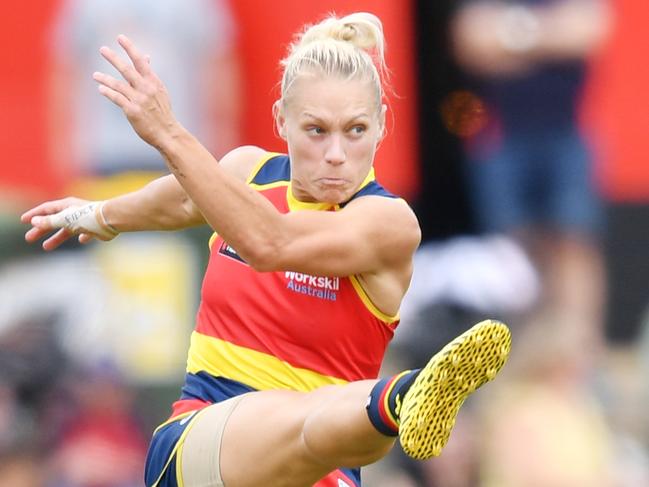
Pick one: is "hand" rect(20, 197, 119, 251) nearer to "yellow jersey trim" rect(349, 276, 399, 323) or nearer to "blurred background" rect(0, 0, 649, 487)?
"yellow jersey trim" rect(349, 276, 399, 323)

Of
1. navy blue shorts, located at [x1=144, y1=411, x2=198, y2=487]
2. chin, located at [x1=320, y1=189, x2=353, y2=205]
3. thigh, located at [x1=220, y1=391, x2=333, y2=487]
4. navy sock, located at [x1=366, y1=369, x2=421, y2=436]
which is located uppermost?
chin, located at [x1=320, y1=189, x2=353, y2=205]

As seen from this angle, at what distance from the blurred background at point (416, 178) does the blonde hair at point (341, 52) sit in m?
3.71

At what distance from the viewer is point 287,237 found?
4.76 m

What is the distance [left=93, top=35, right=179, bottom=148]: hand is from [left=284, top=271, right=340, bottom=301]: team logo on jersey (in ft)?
2.16

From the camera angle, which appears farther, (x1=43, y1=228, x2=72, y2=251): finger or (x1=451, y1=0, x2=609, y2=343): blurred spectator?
(x1=451, y1=0, x2=609, y2=343): blurred spectator

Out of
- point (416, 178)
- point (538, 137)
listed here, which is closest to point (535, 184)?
point (538, 137)

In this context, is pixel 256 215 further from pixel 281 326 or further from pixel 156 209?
pixel 156 209

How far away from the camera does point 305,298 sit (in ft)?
16.2

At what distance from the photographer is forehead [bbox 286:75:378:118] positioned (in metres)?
4.83

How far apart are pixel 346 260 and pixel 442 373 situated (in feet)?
1.78

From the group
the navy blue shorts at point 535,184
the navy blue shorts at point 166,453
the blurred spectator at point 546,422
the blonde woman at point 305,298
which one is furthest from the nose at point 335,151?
the navy blue shorts at point 535,184

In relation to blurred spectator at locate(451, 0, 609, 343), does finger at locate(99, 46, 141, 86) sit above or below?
above

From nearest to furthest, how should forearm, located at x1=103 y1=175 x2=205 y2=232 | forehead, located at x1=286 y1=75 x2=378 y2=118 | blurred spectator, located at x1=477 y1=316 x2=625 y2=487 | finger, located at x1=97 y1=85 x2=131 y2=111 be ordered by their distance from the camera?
finger, located at x1=97 y1=85 x2=131 y2=111 < forehead, located at x1=286 y1=75 x2=378 y2=118 < forearm, located at x1=103 y1=175 x2=205 y2=232 < blurred spectator, located at x1=477 y1=316 x2=625 y2=487

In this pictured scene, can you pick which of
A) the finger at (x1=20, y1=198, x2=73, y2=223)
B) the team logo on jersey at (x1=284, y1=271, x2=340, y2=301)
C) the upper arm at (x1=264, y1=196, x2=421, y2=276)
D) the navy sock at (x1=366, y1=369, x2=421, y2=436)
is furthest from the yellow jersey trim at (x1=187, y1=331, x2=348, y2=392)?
the finger at (x1=20, y1=198, x2=73, y2=223)
